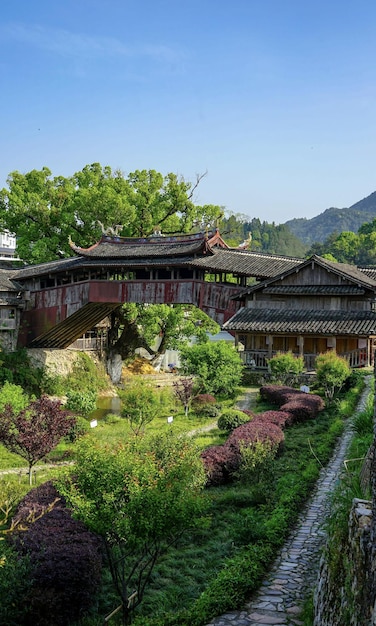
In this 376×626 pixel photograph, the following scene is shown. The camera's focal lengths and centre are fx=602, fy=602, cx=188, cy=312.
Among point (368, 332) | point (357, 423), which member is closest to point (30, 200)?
point (368, 332)

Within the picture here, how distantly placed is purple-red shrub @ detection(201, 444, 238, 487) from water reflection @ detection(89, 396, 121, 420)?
437 inches

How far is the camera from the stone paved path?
7422 millimetres

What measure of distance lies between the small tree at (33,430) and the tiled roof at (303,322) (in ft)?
41.0

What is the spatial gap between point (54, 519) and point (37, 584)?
6.96 ft

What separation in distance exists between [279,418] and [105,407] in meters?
12.2

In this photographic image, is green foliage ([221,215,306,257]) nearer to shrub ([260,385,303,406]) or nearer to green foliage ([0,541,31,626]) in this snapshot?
shrub ([260,385,303,406])

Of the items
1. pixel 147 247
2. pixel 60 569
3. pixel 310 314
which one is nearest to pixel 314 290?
pixel 310 314

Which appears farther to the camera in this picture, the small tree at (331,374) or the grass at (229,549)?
the small tree at (331,374)

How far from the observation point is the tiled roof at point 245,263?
1069 inches

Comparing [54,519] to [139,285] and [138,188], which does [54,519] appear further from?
[138,188]

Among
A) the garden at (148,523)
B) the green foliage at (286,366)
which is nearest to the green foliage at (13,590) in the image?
the garden at (148,523)

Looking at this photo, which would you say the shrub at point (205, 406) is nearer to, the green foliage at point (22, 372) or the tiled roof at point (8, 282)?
the green foliage at point (22, 372)

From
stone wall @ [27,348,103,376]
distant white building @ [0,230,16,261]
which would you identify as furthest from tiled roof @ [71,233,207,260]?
distant white building @ [0,230,16,261]

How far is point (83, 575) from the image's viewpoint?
28.3ft
